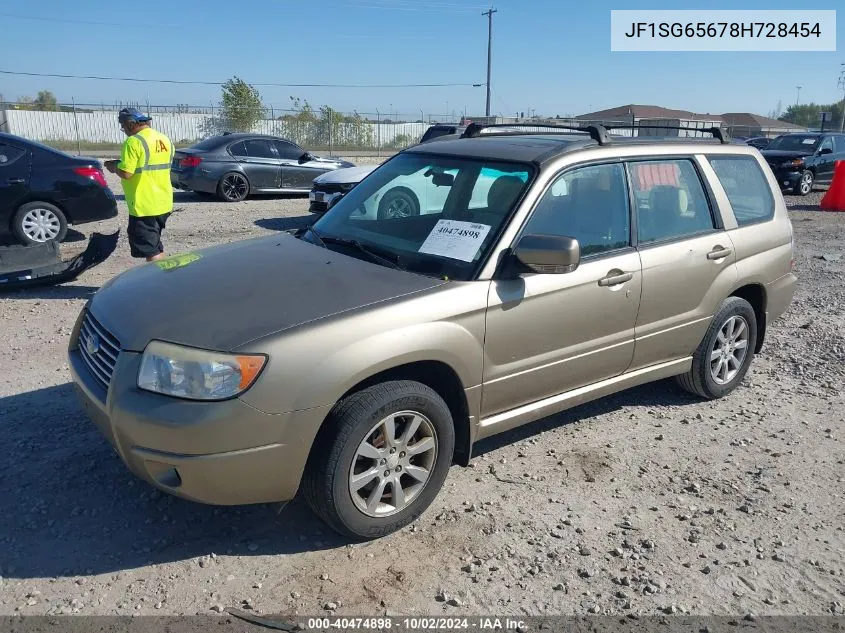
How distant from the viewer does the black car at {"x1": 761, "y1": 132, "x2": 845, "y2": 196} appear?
18.5 metres

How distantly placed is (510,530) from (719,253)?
7.90 ft

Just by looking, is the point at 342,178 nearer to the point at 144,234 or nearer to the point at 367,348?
the point at 144,234

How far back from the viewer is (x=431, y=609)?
9.54ft

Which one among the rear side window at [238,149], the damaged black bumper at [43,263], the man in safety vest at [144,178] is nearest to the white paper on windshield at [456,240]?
the man in safety vest at [144,178]

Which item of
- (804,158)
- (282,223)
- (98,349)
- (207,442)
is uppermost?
(804,158)

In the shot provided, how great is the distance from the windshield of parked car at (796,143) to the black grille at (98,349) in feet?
65.5

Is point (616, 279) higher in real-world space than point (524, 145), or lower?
lower

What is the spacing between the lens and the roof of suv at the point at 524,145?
401 cm

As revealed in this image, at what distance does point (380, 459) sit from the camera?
326cm

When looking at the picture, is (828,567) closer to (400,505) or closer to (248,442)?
(400,505)

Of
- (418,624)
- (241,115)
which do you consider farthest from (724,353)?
(241,115)

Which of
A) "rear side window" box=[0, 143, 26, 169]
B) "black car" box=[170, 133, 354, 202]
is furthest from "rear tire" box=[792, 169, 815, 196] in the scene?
"rear side window" box=[0, 143, 26, 169]

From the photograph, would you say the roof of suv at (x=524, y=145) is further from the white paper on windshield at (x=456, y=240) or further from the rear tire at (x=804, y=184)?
the rear tire at (x=804, y=184)

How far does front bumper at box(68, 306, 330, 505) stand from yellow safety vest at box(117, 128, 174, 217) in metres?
4.48
